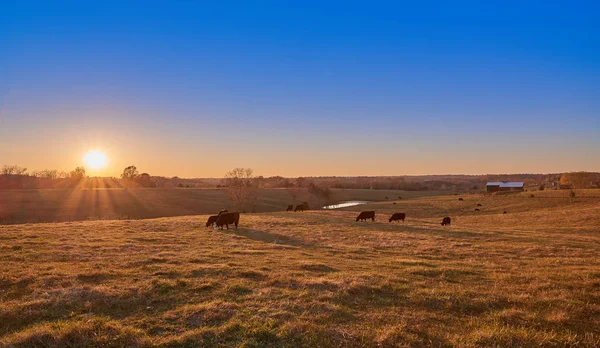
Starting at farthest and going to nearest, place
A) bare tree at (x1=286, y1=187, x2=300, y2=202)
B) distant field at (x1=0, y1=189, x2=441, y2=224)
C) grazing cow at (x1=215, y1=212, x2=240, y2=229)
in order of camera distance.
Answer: bare tree at (x1=286, y1=187, x2=300, y2=202) → distant field at (x1=0, y1=189, x2=441, y2=224) → grazing cow at (x1=215, y1=212, x2=240, y2=229)

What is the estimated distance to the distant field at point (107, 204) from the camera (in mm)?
48219

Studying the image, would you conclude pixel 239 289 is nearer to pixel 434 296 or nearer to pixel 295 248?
pixel 434 296

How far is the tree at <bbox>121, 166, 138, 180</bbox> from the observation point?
4186 inches

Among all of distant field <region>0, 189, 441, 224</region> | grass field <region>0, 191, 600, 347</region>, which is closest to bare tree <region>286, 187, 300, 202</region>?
distant field <region>0, 189, 441, 224</region>

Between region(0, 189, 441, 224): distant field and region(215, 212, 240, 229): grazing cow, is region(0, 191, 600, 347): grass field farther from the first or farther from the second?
region(0, 189, 441, 224): distant field

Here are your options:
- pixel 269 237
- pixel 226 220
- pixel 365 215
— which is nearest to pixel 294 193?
pixel 365 215

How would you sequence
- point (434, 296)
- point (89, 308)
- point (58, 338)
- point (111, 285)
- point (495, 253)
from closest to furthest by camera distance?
point (58, 338), point (89, 308), point (434, 296), point (111, 285), point (495, 253)

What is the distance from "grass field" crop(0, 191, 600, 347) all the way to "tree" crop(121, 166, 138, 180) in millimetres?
95857

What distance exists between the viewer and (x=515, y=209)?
54438 mm

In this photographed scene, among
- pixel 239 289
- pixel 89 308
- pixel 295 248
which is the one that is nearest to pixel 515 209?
pixel 295 248

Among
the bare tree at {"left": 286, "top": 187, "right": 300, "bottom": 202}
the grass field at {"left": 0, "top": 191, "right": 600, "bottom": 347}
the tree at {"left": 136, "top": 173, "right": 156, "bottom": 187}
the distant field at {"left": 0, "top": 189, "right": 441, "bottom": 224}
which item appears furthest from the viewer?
the tree at {"left": 136, "top": 173, "right": 156, "bottom": 187}

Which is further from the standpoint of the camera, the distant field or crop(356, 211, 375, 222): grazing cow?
the distant field

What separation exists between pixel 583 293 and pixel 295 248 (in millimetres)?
11991

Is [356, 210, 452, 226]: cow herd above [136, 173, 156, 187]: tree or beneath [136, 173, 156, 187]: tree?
beneath
